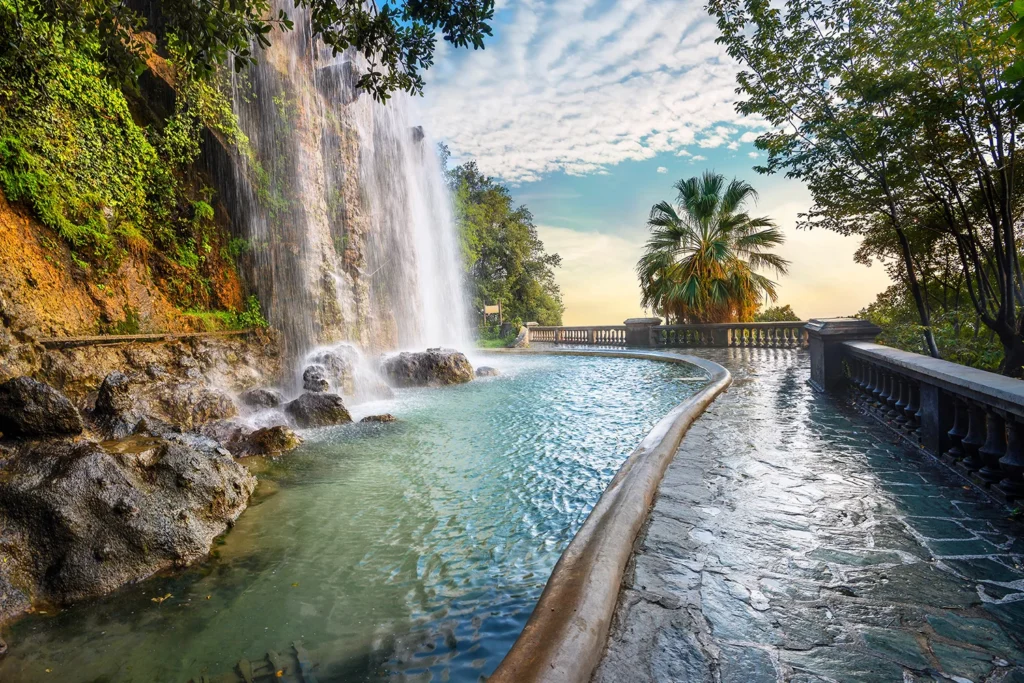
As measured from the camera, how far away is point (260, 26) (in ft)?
15.5

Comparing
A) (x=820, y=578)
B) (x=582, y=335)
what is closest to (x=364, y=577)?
(x=820, y=578)

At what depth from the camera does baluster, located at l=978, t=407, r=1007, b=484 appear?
374 centimetres

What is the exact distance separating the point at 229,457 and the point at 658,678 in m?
5.01

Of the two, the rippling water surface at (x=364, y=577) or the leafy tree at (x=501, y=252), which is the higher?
the leafy tree at (x=501, y=252)

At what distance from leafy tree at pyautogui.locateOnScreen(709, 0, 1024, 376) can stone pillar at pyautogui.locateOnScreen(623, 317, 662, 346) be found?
41.7 ft

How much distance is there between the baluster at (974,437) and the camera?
406 centimetres

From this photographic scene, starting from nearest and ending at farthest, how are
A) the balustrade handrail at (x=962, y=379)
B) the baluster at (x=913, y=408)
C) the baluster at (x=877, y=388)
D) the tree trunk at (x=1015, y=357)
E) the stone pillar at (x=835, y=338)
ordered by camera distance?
the balustrade handrail at (x=962, y=379), the baluster at (x=913, y=408), the baluster at (x=877, y=388), the tree trunk at (x=1015, y=357), the stone pillar at (x=835, y=338)

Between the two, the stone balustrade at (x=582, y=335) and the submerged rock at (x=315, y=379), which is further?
the stone balustrade at (x=582, y=335)

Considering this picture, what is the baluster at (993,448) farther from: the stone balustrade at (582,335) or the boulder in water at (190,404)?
the stone balustrade at (582,335)

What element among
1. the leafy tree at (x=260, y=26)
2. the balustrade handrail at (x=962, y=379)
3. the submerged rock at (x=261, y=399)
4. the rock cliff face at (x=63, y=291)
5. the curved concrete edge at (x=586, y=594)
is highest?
the leafy tree at (x=260, y=26)

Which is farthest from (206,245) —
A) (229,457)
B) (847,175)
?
(847,175)

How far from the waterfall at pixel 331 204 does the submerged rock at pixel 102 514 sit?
9948 mm

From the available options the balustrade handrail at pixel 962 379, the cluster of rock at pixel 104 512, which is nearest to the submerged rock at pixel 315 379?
the cluster of rock at pixel 104 512

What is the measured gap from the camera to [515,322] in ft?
109
